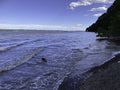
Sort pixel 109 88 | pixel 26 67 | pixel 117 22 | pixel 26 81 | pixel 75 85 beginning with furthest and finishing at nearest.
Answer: pixel 117 22, pixel 26 67, pixel 26 81, pixel 75 85, pixel 109 88

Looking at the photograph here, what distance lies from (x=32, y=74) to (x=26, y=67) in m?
2.90

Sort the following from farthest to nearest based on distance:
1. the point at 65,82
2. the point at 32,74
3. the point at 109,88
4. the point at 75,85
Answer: the point at 32,74, the point at 65,82, the point at 75,85, the point at 109,88

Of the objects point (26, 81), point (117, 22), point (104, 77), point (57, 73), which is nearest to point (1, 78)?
point (26, 81)

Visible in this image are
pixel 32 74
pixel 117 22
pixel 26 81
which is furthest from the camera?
pixel 117 22

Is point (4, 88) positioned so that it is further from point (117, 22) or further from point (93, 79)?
point (117, 22)

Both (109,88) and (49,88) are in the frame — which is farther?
(49,88)

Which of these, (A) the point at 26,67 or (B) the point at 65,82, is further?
(A) the point at 26,67

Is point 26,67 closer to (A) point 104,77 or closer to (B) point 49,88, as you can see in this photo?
(B) point 49,88

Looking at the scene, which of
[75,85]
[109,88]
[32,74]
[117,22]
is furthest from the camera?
[117,22]

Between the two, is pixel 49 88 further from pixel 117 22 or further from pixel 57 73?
pixel 117 22

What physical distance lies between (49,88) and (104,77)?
2.97 metres

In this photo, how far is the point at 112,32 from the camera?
2430 inches

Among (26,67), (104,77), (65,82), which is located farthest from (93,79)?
(26,67)

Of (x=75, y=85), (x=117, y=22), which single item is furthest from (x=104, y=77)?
(x=117, y=22)
